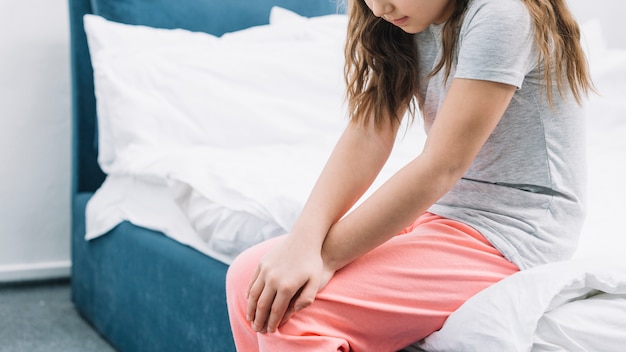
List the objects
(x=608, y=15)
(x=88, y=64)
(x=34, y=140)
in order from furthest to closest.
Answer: (x=608, y=15)
(x=34, y=140)
(x=88, y=64)

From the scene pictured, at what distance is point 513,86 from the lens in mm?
850

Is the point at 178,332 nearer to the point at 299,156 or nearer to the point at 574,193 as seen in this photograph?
the point at 299,156

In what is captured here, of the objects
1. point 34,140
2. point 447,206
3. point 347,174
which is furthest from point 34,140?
point 447,206

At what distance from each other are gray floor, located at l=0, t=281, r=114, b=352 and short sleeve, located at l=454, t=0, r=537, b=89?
3.83 feet

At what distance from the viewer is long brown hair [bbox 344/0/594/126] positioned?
0.91m

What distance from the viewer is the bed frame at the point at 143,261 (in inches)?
52.5

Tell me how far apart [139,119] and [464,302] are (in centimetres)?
107

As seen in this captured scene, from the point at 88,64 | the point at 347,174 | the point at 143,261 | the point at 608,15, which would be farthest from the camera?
the point at 608,15

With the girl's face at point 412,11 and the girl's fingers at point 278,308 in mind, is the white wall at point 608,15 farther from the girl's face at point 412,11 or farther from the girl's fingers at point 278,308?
the girl's fingers at point 278,308

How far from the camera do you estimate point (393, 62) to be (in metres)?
1.02

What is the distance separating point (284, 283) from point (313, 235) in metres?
0.08

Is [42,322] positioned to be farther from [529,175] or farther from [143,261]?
[529,175]

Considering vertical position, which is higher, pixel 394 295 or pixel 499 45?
pixel 499 45

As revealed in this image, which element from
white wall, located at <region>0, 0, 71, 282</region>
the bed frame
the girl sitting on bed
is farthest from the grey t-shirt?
white wall, located at <region>0, 0, 71, 282</region>
